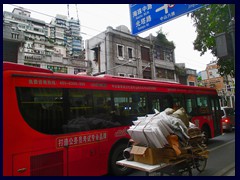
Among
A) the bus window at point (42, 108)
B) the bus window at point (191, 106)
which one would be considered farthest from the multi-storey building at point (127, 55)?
the bus window at point (42, 108)

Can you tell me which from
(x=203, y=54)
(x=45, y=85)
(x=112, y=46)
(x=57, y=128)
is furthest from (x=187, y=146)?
(x=112, y=46)

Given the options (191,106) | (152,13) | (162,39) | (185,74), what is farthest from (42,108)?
(185,74)

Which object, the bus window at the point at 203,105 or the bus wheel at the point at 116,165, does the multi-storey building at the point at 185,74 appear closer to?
the bus window at the point at 203,105

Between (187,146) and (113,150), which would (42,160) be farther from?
(187,146)

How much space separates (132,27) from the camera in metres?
6.51

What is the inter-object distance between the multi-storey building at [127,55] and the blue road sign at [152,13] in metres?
11.3

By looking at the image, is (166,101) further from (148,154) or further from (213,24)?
(148,154)

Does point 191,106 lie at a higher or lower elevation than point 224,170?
higher

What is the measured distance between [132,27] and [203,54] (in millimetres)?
5394

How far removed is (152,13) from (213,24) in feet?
6.51

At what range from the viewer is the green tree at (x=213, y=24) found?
584cm

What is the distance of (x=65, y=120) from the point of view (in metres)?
4.61

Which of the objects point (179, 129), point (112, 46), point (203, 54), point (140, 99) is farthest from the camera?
point (112, 46)

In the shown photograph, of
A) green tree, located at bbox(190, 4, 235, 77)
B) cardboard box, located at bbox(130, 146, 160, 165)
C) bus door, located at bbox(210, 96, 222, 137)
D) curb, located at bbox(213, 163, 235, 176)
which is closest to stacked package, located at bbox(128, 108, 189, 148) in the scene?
cardboard box, located at bbox(130, 146, 160, 165)
